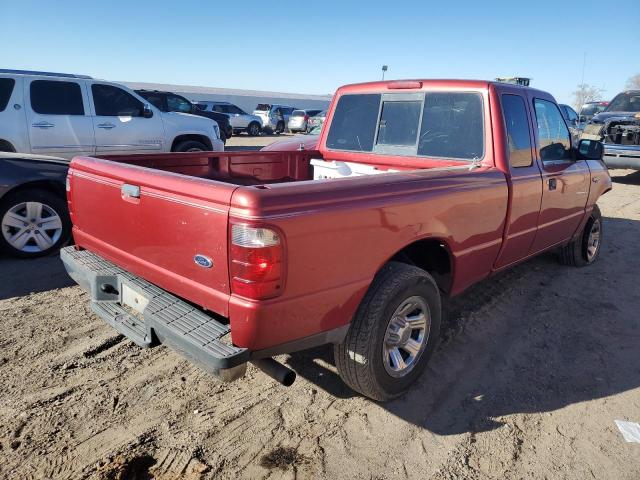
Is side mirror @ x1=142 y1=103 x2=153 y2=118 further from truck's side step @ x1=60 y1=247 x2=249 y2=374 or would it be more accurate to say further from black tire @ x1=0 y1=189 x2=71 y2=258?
truck's side step @ x1=60 y1=247 x2=249 y2=374

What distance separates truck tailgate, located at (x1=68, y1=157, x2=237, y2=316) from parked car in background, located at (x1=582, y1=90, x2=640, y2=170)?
11.4 meters

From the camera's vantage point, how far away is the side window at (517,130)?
3679 mm

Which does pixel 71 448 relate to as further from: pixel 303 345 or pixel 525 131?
pixel 525 131

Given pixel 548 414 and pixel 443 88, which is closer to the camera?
pixel 548 414

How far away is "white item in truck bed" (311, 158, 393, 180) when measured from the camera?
4.19 m

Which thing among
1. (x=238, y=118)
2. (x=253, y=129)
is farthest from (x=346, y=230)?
(x=253, y=129)

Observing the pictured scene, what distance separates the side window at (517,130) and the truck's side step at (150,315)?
2.58 metres

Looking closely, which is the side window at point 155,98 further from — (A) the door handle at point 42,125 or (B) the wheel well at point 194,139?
(A) the door handle at point 42,125

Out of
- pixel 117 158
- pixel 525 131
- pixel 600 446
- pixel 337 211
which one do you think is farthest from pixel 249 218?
pixel 525 131

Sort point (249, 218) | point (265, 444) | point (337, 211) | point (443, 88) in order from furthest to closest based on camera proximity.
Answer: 1. point (443, 88)
2. point (265, 444)
3. point (337, 211)
4. point (249, 218)

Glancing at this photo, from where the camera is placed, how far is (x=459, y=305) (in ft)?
14.6

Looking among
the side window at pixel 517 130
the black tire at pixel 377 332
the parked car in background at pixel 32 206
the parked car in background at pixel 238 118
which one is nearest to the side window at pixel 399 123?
the side window at pixel 517 130

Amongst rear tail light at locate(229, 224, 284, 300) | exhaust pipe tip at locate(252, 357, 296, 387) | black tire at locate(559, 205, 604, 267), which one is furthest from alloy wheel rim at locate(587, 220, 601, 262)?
rear tail light at locate(229, 224, 284, 300)

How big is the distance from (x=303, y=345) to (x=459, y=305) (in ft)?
8.06
